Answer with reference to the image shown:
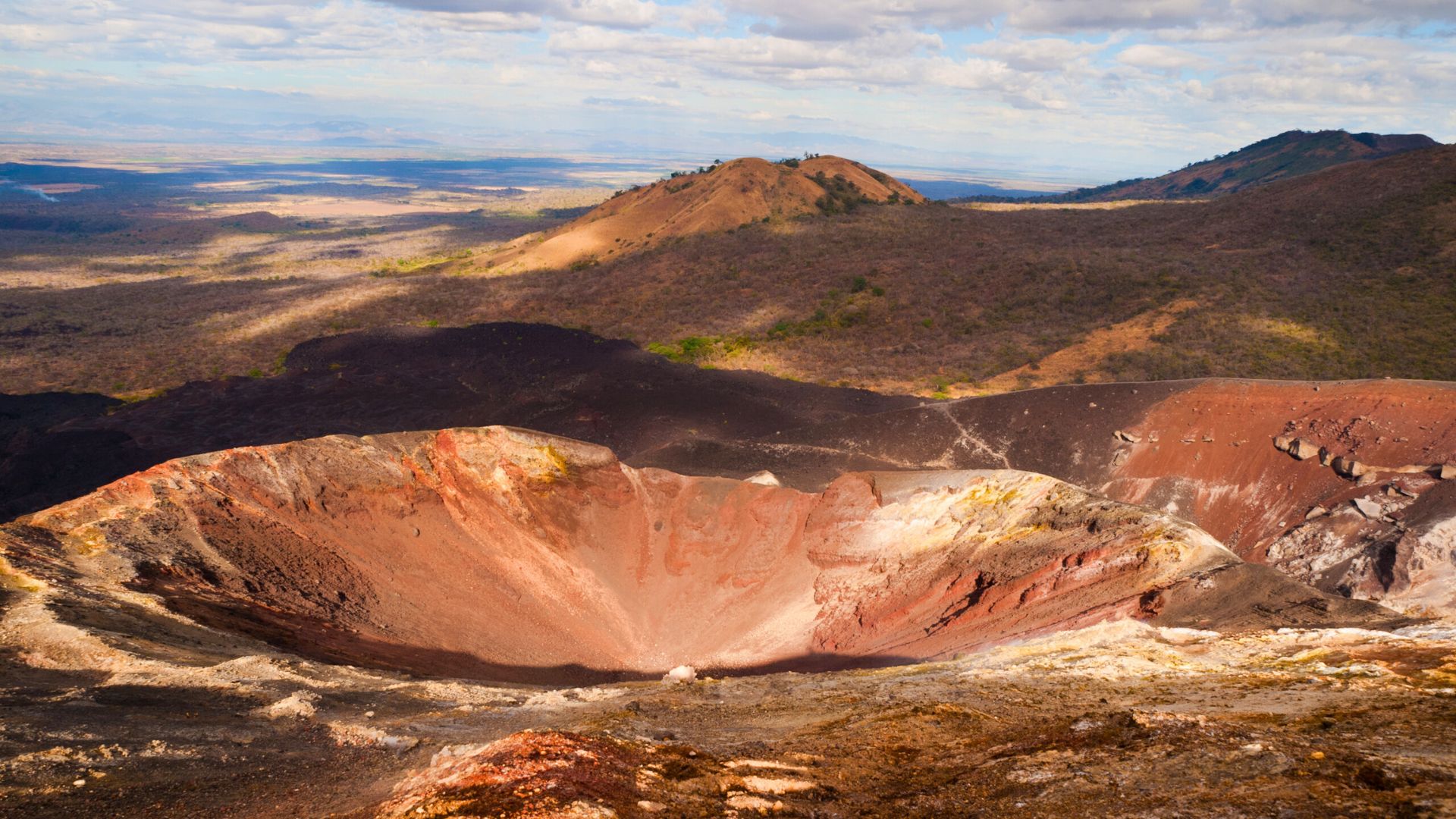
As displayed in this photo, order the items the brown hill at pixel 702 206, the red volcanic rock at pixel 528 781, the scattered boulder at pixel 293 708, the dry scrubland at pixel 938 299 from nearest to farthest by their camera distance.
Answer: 1. the red volcanic rock at pixel 528 781
2. the scattered boulder at pixel 293 708
3. the dry scrubland at pixel 938 299
4. the brown hill at pixel 702 206

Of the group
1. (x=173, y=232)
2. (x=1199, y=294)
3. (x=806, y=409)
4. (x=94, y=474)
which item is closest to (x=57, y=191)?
(x=173, y=232)

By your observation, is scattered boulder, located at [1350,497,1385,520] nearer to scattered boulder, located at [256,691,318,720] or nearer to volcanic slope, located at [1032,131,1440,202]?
scattered boulder, located at [256,691,318,720]

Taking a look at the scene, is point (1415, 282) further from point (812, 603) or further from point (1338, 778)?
point (1338, 778)

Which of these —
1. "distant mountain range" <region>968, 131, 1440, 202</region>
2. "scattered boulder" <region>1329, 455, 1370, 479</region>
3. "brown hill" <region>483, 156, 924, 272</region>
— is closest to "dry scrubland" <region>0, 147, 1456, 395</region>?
"brown hill" <region>483, 156, 924, 272</region>

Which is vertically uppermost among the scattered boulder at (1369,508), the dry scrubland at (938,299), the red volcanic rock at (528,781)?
the dry scrubland at (938,299)

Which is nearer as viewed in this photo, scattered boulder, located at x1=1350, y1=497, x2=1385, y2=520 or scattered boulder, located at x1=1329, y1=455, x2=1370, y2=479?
scattered boulder, located at x1=1350, y1=497, x2=1385, y2=520

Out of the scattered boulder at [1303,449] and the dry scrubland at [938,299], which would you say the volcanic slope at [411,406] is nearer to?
the dry scrubland at [938,299]

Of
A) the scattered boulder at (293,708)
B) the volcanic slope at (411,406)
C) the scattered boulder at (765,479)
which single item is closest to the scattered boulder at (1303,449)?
the volcanic slope at (411,406)
